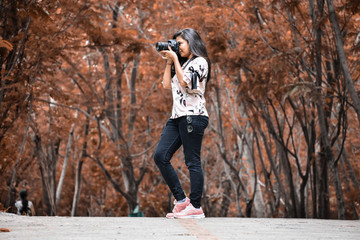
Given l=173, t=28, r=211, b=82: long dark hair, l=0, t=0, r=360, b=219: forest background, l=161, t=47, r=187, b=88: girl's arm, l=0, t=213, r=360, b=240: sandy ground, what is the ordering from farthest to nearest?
l=0, t=0, r=360, b=219: forest background
l=173, t=28, r=211, b=82: long dark hair
l=161, t=47, r=187, b=88: girl's arm
l=0, t=213, r=360, b=240: sandy ground

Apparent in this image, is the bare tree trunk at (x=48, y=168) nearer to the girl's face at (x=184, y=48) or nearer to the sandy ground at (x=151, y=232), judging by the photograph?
the girl's face at (x=184, y=48)

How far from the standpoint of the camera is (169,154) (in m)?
4.97

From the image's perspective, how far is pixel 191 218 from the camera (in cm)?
490

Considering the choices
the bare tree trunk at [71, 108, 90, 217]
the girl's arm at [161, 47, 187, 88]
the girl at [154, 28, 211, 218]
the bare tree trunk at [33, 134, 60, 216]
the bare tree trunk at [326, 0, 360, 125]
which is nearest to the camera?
the girl's arm at [161, 47, 187, 88]

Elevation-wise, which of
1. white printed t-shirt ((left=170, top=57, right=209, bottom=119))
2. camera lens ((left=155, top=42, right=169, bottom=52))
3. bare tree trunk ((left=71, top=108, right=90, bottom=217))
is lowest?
bare tree trunk ((left=71, top=108, right=90, bottom=217))

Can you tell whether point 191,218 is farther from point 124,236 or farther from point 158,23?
point 158,23

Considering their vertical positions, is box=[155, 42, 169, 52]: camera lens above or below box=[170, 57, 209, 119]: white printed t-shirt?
above

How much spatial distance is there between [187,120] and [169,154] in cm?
42

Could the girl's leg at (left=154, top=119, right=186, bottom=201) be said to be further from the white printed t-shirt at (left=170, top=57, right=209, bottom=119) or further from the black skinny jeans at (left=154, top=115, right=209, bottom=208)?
the white printed t-shirt at (left=170, top=57, right=209, bottom=119)

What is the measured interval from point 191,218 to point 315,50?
3414 millimetres

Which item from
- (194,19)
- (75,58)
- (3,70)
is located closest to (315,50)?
(194,19)

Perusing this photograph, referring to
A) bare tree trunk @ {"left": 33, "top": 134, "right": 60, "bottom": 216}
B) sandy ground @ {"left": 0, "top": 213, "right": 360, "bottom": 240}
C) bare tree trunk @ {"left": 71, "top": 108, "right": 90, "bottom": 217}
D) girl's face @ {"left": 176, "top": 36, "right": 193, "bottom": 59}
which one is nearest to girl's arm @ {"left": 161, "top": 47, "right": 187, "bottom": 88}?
girl's face @ {"left": 176, "top": 36, "right": 193, "bottom": 59}

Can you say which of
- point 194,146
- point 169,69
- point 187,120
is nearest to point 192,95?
point 187,120

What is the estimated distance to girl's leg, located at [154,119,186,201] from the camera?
16.2 ft
